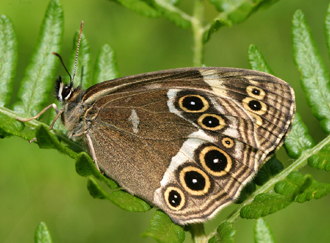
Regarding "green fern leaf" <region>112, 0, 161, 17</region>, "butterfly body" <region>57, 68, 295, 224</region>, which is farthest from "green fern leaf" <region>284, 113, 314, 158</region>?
"green fern leaf" <region>112, 0, 161, 17</region>

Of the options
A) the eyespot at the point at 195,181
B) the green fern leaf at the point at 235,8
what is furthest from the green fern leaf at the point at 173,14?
the eyespot at the point at 195,181

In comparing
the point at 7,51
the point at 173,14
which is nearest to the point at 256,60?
the point at 173,14

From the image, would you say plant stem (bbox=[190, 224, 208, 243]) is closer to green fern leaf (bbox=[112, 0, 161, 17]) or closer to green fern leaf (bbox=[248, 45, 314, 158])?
green fern leaf (bbox=[248, 45, 314, 158])

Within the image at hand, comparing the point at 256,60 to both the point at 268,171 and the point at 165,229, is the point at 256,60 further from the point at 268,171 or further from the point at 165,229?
the point at 165,229

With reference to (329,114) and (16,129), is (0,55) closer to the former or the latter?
(16,129)

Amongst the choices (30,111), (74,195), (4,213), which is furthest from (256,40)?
(4,213)

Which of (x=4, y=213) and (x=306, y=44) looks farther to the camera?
(x=4, y=213)

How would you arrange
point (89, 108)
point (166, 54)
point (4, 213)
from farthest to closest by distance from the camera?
point (166, 54) → point (4, 213) → point (89, 108)

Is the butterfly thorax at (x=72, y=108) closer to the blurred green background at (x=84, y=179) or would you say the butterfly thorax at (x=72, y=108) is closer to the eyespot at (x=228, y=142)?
the eyespot at (x=228, y=142)
